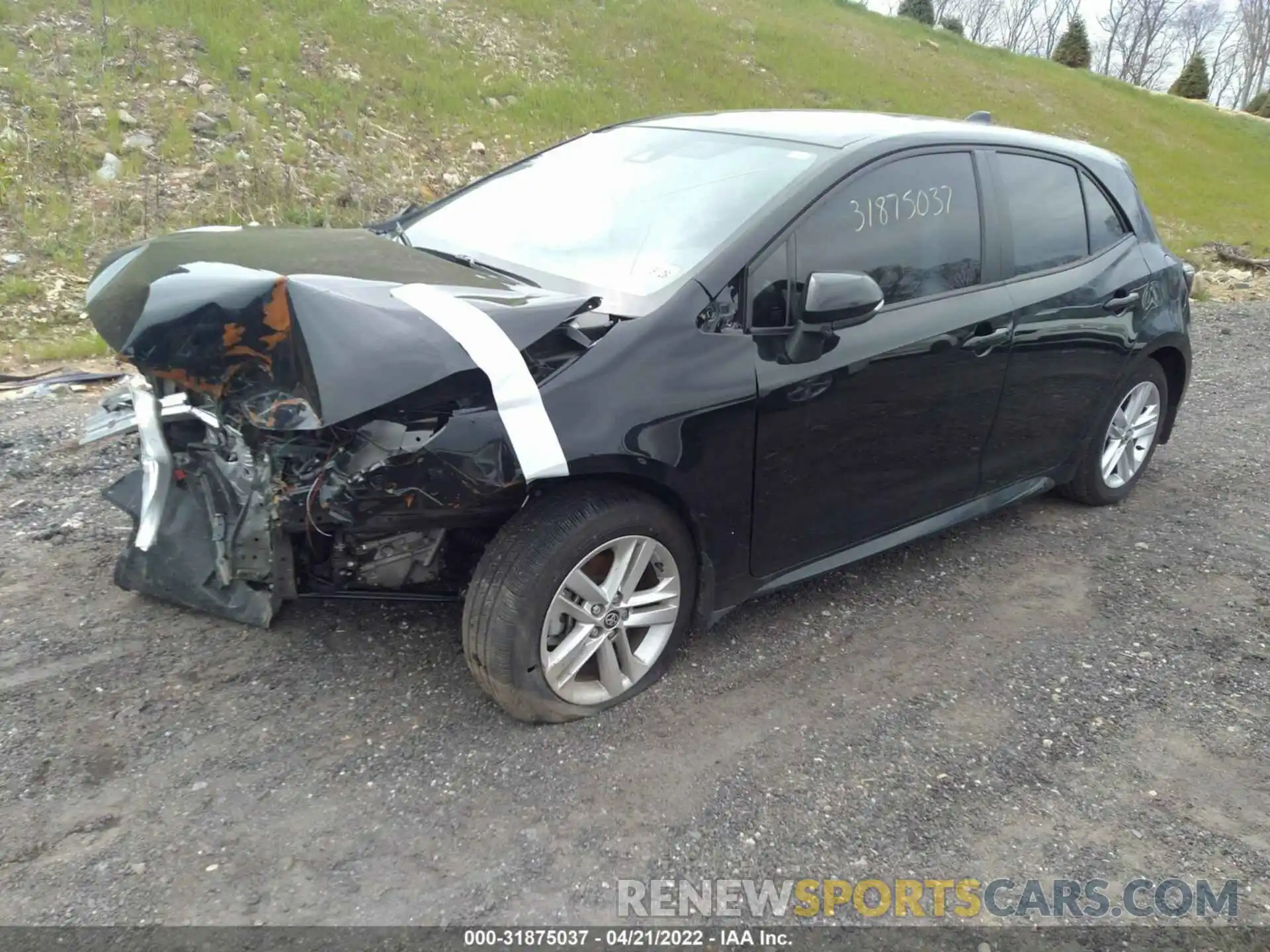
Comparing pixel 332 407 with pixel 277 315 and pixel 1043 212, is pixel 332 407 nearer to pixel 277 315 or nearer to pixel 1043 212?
pixel 277 315

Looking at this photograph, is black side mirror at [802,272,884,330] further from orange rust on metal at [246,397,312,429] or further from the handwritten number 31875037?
orange rust on metal at [246,397,312,429]

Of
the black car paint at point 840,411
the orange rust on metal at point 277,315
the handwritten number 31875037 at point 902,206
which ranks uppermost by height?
the handwritten number 31875037 at point 902,206

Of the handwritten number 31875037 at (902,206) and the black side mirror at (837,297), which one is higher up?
the handwritten number 31875037 at (902,206)

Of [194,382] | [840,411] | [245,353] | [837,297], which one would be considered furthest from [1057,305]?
[194,382]

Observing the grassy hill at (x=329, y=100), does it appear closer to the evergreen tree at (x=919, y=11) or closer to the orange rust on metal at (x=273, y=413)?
the orange rust on metal at (x=273, y=413)

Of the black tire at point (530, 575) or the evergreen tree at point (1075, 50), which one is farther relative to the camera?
the evergreen tree at point (1075, 50)

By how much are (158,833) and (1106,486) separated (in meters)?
4.32

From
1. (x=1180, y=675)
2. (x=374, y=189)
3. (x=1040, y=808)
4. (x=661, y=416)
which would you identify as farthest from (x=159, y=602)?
(x=374, y=189)

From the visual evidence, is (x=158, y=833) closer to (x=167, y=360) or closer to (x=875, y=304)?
(x=167, y=360)

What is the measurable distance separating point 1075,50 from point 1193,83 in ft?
17.1

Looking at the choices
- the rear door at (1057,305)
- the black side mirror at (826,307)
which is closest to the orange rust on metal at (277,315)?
the black side mirror at (826,307)

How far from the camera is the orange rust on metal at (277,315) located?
93.9 inches

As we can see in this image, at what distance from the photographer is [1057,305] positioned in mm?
3918

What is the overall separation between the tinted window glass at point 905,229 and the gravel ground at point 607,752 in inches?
50.3
